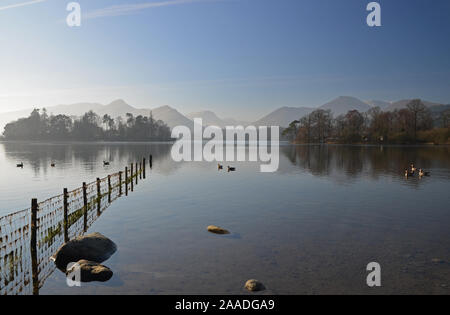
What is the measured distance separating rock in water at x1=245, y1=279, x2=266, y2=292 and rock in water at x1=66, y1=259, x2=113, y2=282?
225 inches


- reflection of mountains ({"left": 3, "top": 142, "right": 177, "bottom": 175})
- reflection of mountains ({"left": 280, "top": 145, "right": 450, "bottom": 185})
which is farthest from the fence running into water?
reflection of mountains ({"left": 280, "top": 145, "right": 450, "bottom": 185})

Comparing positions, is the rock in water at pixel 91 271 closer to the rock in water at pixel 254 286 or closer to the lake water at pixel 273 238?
the lake water at pixel 273 238

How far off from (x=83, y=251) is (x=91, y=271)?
2242 mm

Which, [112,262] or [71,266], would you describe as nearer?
[71,266]

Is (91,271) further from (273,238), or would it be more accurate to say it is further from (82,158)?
(82,158)

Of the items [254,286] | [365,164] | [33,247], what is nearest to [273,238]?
[254,286]

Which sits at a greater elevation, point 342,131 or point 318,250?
point 342,131

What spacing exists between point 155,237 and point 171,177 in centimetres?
2894

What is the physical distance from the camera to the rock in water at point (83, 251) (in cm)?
1454

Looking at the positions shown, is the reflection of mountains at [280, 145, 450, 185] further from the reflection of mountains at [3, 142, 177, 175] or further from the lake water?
the reflection of mountains at [3, 142, 177, 175]

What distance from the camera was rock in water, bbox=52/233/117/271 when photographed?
47.7 ft

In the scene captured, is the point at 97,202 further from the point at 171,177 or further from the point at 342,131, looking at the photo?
the point at 342,131
